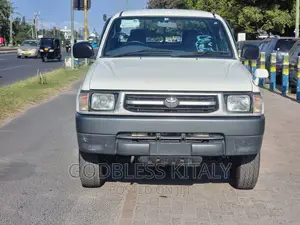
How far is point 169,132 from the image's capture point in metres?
4.83

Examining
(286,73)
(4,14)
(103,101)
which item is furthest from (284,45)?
(4,14)

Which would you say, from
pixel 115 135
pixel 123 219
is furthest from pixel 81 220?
pixel 115 135

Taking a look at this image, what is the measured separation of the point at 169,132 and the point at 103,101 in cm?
72

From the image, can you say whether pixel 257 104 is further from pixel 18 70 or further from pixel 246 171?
pixel 18 70

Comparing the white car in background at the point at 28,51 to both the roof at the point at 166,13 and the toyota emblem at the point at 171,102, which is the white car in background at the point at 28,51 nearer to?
the roof at the point at 166,13

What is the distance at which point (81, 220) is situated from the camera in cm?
473

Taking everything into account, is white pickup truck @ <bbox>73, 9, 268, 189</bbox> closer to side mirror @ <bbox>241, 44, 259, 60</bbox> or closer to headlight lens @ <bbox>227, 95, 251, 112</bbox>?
headlight lens @ <bbox>227, 95, 251, 112</bbox>

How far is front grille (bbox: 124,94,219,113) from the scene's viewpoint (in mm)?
4840

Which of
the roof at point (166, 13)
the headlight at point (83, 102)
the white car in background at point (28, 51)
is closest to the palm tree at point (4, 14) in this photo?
the white car in background at point (28, 51)

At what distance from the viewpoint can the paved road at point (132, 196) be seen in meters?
4.79

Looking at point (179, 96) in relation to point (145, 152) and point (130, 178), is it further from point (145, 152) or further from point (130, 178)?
point (130, 178)

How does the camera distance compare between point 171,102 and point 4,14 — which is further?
point 4,14

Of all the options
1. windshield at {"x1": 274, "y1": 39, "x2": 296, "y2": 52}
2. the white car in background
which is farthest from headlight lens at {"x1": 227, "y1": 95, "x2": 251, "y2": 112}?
the white car in background

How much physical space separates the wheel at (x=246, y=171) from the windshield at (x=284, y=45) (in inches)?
559
